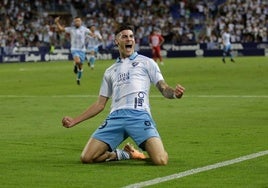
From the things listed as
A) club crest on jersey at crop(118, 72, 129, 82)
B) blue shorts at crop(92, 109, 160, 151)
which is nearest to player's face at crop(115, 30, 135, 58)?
club crest on jersey at crop(118, 72, 129, 82)

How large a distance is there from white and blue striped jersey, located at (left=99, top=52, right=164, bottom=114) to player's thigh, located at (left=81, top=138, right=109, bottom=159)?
1.98 feet

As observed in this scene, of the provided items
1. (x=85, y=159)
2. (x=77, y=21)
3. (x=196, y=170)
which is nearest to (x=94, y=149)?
(x=85, y=159)

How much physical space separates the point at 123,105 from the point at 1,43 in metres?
55.9

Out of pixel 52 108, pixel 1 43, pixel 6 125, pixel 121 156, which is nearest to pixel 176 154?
pixel 121 156

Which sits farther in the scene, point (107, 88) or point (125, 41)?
point (107, 88)

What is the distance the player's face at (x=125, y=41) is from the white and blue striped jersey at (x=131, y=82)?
0.50 feet

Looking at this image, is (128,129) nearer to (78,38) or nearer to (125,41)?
(125,41)

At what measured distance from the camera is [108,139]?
12641 mm

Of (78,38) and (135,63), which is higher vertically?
(135,63)

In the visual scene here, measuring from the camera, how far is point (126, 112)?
41.9ft

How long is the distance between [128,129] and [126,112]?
280mm

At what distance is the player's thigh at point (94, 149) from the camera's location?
12.6m

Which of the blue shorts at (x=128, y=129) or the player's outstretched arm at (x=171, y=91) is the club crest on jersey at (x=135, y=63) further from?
the blue shorts at (x=128, y=129)

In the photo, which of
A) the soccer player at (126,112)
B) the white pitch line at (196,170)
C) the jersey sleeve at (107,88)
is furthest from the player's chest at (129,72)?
the white pitch line at (196,170)
